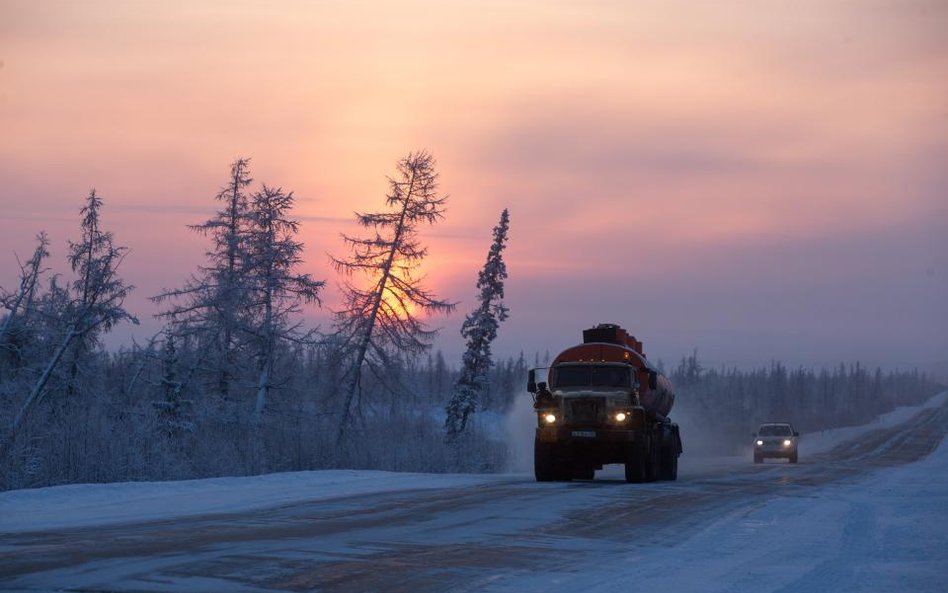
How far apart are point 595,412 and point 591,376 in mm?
1150

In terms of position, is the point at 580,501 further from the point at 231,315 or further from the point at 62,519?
the point at 231,315

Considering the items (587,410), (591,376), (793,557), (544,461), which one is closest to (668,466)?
(591,376)

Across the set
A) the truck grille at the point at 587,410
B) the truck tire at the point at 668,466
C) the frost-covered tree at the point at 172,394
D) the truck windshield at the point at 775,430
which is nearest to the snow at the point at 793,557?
the truck grille at the point at 587,410

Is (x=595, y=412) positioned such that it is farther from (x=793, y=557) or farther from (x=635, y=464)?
(x=793, y=557)

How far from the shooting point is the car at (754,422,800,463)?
48.6 meters

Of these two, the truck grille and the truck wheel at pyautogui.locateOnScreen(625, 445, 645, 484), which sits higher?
the truck grille

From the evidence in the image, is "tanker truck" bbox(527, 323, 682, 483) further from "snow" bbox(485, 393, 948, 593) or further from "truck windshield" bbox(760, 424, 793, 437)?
"truck windshield" bbox(760, 424, 793, 437)

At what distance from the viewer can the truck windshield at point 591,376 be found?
27.6m

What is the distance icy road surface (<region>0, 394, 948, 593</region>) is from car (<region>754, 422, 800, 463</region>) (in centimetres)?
2438

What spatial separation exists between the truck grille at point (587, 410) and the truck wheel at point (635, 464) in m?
1.18

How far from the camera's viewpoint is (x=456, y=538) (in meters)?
14.0

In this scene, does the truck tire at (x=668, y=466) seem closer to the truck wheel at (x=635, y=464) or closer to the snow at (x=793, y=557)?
the truck wheel at (x=635, y=464)

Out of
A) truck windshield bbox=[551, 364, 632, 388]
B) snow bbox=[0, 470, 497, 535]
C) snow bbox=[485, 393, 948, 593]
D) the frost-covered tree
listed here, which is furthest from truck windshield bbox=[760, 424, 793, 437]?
snow bbox=[0, 470, 497, 535]

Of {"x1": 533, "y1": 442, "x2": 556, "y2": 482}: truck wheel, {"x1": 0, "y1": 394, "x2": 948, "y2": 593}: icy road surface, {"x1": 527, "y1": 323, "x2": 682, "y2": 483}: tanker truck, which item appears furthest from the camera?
{"x1": 533, "y1": 442, "x2": 556, "y2": 482}: truck wheel
